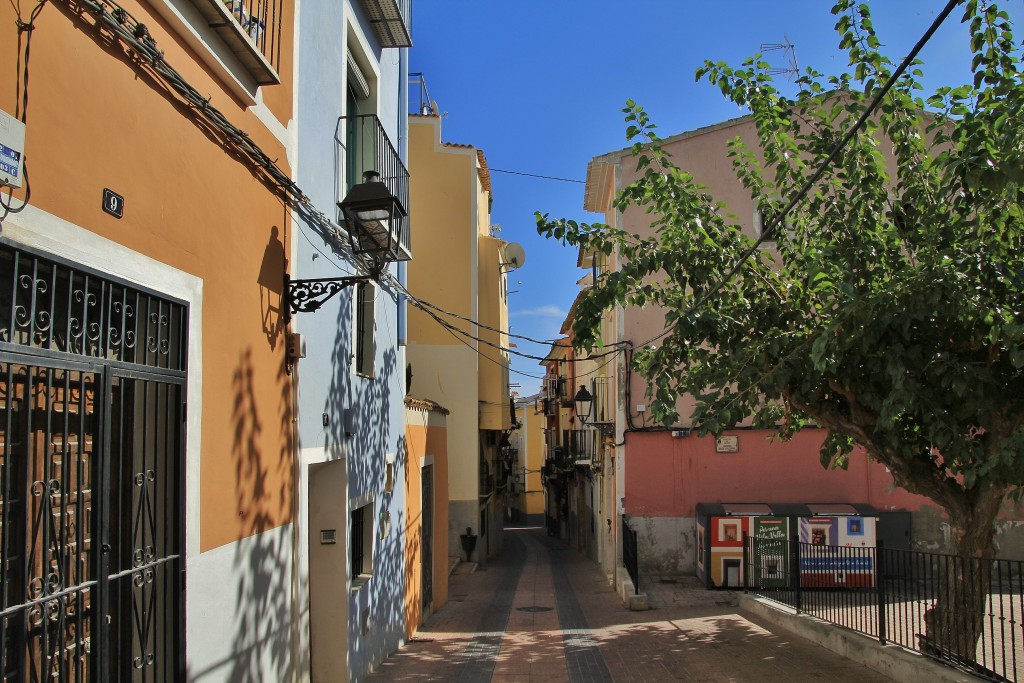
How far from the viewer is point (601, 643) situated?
35.2 ft

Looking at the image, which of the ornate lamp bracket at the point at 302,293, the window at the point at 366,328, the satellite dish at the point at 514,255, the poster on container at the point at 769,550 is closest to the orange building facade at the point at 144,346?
the ornate lamp bracket at the point at 302,293

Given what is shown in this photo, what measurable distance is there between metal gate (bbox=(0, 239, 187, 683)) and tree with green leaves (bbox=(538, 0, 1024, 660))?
4.81 meters

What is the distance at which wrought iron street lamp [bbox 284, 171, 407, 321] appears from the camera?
616 cm

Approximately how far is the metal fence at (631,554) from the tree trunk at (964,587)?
6521 mm

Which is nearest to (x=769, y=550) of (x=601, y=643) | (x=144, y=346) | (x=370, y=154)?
(x=601, y=643)

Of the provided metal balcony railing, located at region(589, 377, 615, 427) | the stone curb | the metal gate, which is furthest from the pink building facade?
the metal gate

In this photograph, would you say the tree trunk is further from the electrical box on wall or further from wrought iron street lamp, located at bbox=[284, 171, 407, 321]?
the electrical box on wall

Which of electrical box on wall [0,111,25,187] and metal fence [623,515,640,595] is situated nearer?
electrical box on wall [0,111,25,187]

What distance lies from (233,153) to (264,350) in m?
1.35

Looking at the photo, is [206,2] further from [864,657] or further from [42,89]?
[864,657]

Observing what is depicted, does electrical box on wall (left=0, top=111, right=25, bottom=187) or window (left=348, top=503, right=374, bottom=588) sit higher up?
electrical box on wall (left=0, top=111, right=25, bottom=187)

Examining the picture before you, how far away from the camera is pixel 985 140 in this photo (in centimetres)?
599

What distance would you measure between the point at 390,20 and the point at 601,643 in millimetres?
8163

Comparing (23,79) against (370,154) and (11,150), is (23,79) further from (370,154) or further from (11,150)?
(370,154)
